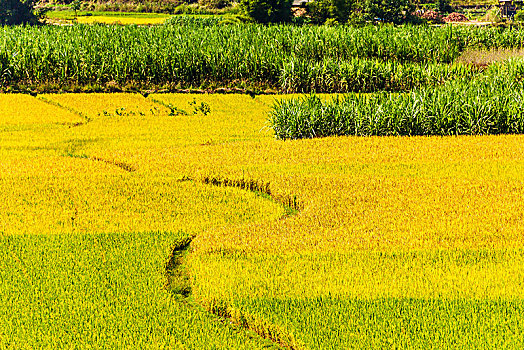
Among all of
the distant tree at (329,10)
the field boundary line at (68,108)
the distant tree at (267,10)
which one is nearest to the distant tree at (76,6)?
the distant tree at (267,10)

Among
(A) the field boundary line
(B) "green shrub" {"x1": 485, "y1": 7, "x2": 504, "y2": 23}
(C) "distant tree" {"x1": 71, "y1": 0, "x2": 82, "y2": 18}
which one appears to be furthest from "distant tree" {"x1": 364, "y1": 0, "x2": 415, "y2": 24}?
(A) the field boundary line

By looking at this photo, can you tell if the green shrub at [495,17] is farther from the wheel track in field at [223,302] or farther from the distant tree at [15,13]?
the wheel track in field at [223,302]

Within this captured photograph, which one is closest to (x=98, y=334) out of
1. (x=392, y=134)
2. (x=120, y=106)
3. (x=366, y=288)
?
(x=366, y=288)

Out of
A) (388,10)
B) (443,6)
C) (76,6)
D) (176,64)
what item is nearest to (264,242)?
(176,64)

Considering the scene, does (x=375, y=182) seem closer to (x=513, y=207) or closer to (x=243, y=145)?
(x=513, y=207)

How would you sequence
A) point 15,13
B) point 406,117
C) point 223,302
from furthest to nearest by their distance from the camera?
1. point 15,13
2. point 406,117
3. point 223,302

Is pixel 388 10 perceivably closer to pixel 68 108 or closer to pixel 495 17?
pixel 495 17
